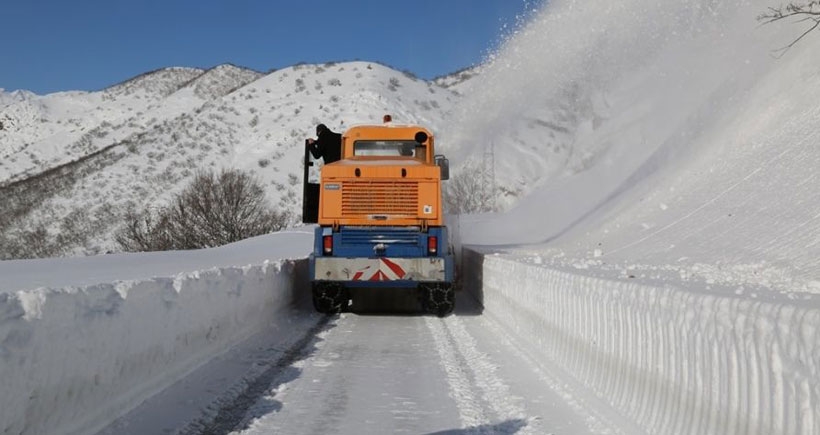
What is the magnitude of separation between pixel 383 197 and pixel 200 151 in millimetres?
72161

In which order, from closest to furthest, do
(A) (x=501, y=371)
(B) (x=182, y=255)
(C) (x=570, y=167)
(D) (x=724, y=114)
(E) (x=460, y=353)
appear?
(A) (x=501, y=371) < (E) (x=460, y=353) < (B) (x=182, y=255) < (D) (x=724, y=114) < (C) (x=570, y=167)

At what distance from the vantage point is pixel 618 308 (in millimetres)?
5949

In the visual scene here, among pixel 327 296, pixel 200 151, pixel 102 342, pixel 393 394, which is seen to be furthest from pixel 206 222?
pixel 102 342

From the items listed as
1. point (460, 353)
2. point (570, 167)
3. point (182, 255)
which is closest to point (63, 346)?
point (460, 353)

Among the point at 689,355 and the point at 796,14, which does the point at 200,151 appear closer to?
the point at 796,14

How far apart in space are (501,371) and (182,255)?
18.5 metres

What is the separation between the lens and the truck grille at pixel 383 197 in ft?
42.1

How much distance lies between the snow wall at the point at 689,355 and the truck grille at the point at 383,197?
15.4 ft

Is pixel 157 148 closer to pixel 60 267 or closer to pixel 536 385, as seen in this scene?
pixel 60 267

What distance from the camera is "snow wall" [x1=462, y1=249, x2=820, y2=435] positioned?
3252mm

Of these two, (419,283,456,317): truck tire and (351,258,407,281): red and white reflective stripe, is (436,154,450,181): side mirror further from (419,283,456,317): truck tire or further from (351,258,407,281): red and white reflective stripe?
(419,283,456,317): truck tire

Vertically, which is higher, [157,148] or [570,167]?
[157,148]

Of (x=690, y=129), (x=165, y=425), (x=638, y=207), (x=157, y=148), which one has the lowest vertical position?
(x=165, y=425)

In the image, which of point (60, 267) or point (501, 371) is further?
point (60, 267)
